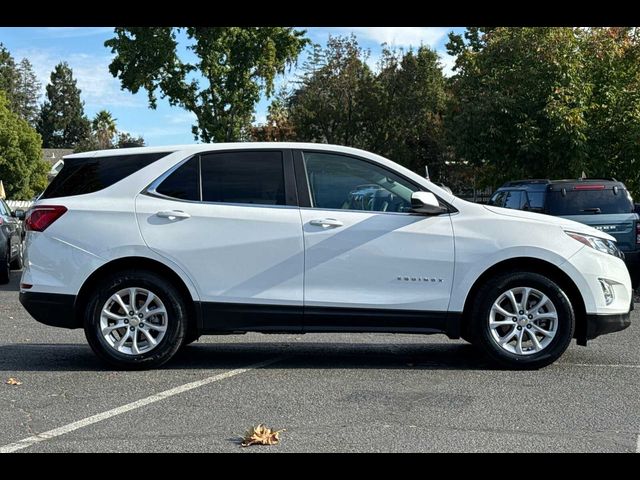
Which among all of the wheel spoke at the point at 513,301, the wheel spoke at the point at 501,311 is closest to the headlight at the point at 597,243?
the wheel spoke at the point at 513,301

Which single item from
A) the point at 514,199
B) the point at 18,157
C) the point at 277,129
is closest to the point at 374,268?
the point at 514,199

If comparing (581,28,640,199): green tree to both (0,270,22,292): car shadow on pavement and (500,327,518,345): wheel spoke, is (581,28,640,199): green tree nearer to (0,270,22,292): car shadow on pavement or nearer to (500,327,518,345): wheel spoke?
(0,270,22,292): car shadow on pavement

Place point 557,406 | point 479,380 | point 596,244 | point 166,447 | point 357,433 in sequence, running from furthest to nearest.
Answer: point 596,244, point 479,380, point 557,406, point 357,433, point 166,447

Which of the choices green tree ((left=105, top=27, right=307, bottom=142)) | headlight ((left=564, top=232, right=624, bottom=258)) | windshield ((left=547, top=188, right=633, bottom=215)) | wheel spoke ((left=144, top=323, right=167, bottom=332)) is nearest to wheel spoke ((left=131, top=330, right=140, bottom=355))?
wheel spoke ((left=144, top=323, right=167, bottom=332))

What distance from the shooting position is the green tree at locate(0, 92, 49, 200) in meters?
54.4

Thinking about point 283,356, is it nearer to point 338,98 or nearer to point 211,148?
point 211,148

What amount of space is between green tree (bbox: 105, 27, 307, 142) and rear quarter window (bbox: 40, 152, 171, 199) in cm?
2845

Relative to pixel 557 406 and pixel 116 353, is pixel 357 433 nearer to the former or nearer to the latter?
pixel 557 406

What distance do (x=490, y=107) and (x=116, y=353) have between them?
19.4m

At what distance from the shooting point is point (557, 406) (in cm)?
575

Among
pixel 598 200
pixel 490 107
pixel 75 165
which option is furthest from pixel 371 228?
pixel 490 107

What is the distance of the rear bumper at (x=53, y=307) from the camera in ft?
22.5

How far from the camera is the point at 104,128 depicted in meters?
111
